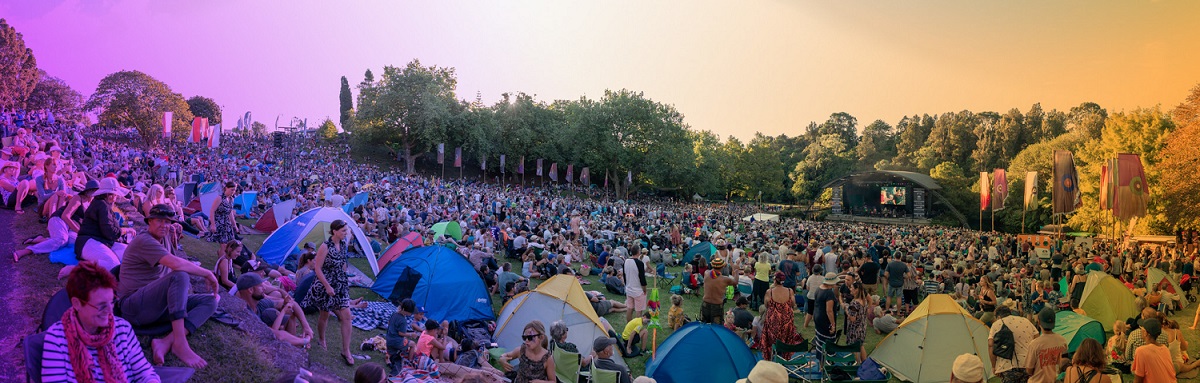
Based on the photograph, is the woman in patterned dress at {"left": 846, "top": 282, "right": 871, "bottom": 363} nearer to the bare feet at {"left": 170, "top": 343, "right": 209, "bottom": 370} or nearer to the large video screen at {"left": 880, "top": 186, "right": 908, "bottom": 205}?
the bare feet at {"left": 170, "top": 343, "right": 209, "bottom": 370}

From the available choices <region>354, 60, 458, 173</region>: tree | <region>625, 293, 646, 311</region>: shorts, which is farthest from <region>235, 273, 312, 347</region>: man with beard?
<region>354, 60, 458, 173</region>: tree

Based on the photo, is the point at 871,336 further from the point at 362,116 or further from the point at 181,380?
the point at 362,116

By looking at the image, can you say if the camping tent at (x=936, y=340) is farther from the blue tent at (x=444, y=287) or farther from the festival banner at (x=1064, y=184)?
the festival banner at (x=1064, y=184)

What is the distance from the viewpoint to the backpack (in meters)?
6.68

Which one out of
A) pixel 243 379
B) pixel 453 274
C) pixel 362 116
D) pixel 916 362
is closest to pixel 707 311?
pixel 916 362

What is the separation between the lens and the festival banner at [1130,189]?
18.2m

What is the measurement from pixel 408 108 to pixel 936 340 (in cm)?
4261

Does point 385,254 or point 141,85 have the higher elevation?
point 141,85

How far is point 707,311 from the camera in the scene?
8.77m

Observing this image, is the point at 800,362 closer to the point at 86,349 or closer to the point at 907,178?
the point at 86,349

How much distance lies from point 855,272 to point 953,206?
42.4m

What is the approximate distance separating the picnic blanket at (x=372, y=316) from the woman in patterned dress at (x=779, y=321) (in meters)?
5.14

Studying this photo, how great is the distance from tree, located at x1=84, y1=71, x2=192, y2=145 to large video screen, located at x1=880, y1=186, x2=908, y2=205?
53.7 meters

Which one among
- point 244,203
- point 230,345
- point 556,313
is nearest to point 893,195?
point 244,203
